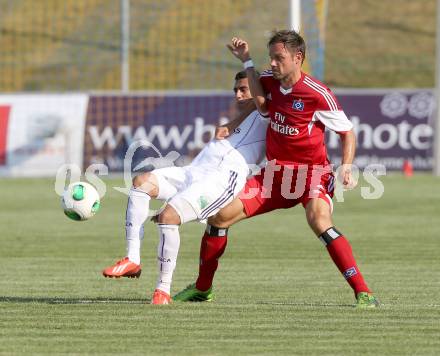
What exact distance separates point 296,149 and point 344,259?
0.89 metres

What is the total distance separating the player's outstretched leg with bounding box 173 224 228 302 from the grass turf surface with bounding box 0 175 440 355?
25 centimetres

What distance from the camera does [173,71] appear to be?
32.7m

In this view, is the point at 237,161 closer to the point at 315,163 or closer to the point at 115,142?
the point at 315,163

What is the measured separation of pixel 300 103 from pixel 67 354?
2.85 metres

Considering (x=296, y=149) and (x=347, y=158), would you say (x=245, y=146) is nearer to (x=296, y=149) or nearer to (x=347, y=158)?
(x=296, y=149)

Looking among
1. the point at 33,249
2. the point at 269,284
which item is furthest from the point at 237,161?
the point at 33,249

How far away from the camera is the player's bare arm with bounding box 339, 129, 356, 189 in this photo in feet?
27.3

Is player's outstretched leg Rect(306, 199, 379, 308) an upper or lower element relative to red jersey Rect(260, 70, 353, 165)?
lower

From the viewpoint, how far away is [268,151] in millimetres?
9070

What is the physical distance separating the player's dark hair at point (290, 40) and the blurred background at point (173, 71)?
15351mm

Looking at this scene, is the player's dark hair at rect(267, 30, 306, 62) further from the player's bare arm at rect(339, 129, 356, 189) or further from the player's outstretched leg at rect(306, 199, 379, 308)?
the player's outstretched leg at rect(306, 199, 379, 308)

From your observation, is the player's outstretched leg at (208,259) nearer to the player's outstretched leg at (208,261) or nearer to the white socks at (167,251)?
the player's outstretched leg at (208,261)

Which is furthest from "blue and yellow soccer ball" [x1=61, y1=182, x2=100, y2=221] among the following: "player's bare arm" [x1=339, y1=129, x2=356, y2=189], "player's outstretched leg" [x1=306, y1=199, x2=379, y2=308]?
"player's bare arm" [x1=339, y1=129, x2=356, y2=189]

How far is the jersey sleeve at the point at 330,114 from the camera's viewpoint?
8742 millimetres
